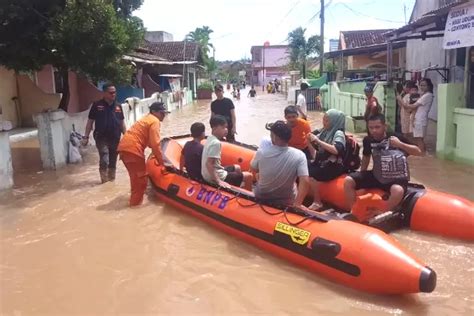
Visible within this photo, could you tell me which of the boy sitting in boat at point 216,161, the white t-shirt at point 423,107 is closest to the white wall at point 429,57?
the white t-shirt at point 423,107

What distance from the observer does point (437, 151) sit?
9.24 m

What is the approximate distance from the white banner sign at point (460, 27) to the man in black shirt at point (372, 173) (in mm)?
3876

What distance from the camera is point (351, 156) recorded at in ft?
19.1

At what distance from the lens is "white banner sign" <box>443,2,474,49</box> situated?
803 cm

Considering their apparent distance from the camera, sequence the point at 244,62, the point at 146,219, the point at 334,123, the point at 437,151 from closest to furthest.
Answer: the point at 334,123 < the point at 146,219 < the point at 437,151 < the point at 244,62

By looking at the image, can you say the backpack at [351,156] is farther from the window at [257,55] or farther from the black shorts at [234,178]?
the window at [257,55]

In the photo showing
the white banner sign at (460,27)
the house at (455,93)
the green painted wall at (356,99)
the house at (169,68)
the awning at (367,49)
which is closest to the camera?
the white banner sign at (460,27)

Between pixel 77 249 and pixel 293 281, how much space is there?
2.38 metres

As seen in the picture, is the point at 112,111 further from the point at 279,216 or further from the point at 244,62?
the point at 244,62

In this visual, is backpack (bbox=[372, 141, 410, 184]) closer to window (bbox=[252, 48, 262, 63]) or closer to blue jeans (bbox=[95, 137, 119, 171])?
blue jeans (bbox=[95, 137, 119, 171])

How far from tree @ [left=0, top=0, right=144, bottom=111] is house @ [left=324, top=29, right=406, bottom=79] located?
1358 centimetres

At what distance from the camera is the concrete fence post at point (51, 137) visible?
8765 millimetres

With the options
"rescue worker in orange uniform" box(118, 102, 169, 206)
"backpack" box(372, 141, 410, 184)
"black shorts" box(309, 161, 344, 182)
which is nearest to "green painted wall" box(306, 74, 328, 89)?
"rescue worker in orange uniform" box(118, 102, 169, 206)

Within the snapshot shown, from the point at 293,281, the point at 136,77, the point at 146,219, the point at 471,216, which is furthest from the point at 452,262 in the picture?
the point at 136,77
